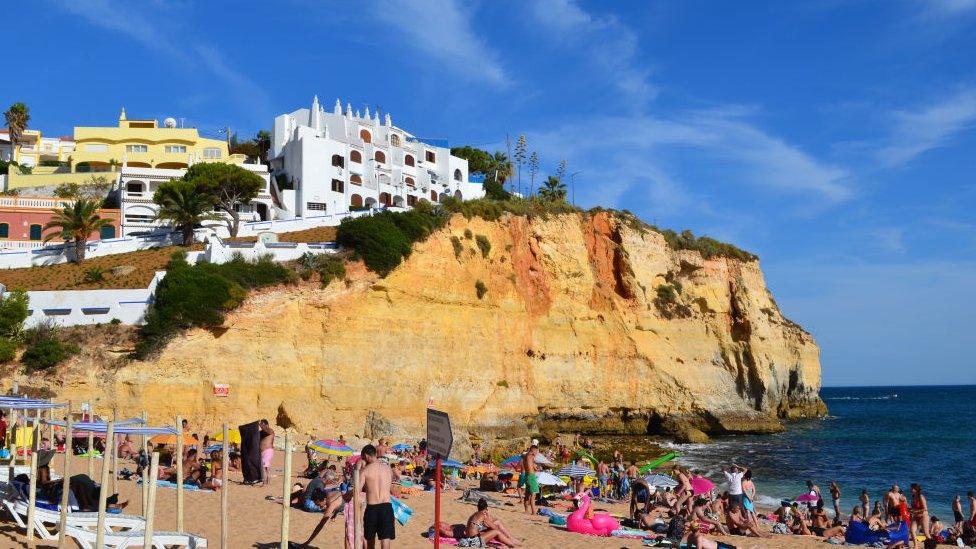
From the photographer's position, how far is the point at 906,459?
39312mm

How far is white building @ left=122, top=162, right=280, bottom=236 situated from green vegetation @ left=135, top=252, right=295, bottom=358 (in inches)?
476

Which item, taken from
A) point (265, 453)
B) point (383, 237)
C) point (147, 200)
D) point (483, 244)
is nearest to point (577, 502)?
point (265, 453)

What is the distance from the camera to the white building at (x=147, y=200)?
42062 millimetres

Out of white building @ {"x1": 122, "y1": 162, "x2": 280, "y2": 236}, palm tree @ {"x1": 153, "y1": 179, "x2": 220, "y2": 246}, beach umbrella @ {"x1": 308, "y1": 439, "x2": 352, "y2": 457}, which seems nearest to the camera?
beach umbrella @ {"x1": 308, "y1": 439, "x2": 352, "y2": 457}

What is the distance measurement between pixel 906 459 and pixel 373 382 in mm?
26095

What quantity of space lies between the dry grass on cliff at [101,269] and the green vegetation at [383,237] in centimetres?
723

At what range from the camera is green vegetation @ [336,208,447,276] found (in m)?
33.3

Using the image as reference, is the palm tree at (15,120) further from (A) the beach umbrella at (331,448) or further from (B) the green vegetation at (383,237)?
(A) the beach umbrella at (331,448)

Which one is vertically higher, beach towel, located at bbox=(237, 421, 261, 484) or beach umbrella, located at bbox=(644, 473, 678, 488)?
beach towel, located at bbox=(237, 421, 261, 484)

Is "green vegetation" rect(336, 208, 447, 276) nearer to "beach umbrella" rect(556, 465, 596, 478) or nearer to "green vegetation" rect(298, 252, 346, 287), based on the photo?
"green vegetation" rect(298, 252, 346, 287)

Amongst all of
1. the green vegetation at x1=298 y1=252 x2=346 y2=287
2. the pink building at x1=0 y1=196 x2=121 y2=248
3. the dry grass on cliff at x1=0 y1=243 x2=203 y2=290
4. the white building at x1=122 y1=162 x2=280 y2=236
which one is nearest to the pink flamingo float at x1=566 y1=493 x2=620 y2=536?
the green vegetation at x1=298 y1=252 x2=346 y2=287

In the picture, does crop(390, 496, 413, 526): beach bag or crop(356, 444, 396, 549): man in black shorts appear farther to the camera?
crop(390, 496, 413, 526): beach bag

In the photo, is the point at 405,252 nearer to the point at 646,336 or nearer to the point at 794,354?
the point at 646,336

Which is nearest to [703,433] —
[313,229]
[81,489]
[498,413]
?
[498,413]
